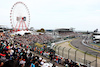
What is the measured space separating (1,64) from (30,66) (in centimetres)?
183

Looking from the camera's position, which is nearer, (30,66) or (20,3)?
(30,66)

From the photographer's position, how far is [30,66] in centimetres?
530

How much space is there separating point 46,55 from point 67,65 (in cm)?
363

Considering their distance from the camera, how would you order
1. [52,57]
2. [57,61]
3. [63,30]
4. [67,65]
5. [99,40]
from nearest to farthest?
[67,65], [57,61], [52,57], [99,40], [63,30]

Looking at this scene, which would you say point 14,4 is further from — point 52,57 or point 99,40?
point 99,40

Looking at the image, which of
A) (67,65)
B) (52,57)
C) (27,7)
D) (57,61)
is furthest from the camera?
(27,7)

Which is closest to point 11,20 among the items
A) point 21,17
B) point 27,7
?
point 21,17

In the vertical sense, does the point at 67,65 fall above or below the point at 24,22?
below

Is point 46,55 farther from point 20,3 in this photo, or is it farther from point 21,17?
point 20,3

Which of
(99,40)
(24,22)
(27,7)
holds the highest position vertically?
(27,7)

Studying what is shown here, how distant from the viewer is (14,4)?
3531cm

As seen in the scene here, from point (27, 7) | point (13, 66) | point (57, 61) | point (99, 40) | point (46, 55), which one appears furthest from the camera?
point (27, 7)

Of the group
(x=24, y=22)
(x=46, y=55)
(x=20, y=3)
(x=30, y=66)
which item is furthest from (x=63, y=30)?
(x=30, y=66)

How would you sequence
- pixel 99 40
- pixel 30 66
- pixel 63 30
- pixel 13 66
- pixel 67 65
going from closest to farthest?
pixel 13 66 → pixel 30 66 → pixel 67 65 → pixel 99 40 → pixel 63 30
